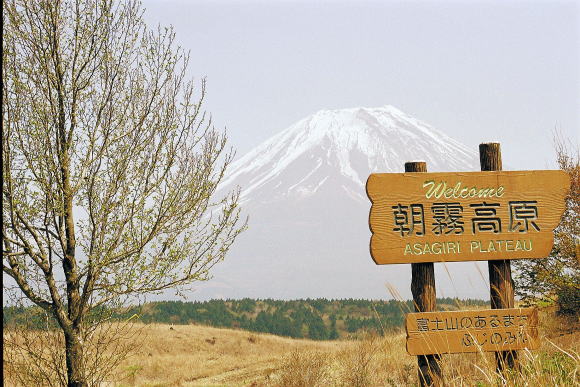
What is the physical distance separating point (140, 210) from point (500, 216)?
5913 millimetres

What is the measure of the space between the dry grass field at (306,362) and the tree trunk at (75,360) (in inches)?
146

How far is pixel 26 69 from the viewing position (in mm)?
Result: 10250

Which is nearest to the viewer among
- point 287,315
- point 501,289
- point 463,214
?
point 463,214

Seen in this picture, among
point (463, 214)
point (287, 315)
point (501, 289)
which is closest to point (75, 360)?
point (463, 214)

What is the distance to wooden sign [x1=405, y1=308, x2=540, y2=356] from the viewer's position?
882 centimetres

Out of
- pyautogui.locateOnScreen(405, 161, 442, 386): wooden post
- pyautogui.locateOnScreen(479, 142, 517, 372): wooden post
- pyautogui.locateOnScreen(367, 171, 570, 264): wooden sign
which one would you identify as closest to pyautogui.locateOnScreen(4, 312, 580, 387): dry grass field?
pyautogui.locateOnScreen(479, 142, 517, 372): wooden post

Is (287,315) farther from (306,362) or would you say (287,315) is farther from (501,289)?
(501,289)

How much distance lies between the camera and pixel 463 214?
30.2 ft

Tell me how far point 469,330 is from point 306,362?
5.68 meters

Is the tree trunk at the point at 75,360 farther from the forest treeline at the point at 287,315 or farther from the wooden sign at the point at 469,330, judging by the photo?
the forest treeline at the point at 287,315

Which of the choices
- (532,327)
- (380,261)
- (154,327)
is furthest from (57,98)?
(154,327)

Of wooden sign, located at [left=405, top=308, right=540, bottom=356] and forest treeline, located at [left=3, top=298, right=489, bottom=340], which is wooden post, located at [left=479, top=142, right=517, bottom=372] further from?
forest treeline, located at [left=3, top=298, right=489, bottom=340]

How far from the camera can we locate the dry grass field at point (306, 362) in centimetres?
884

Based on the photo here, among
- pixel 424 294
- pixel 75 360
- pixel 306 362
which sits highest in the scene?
pixel 424 294
